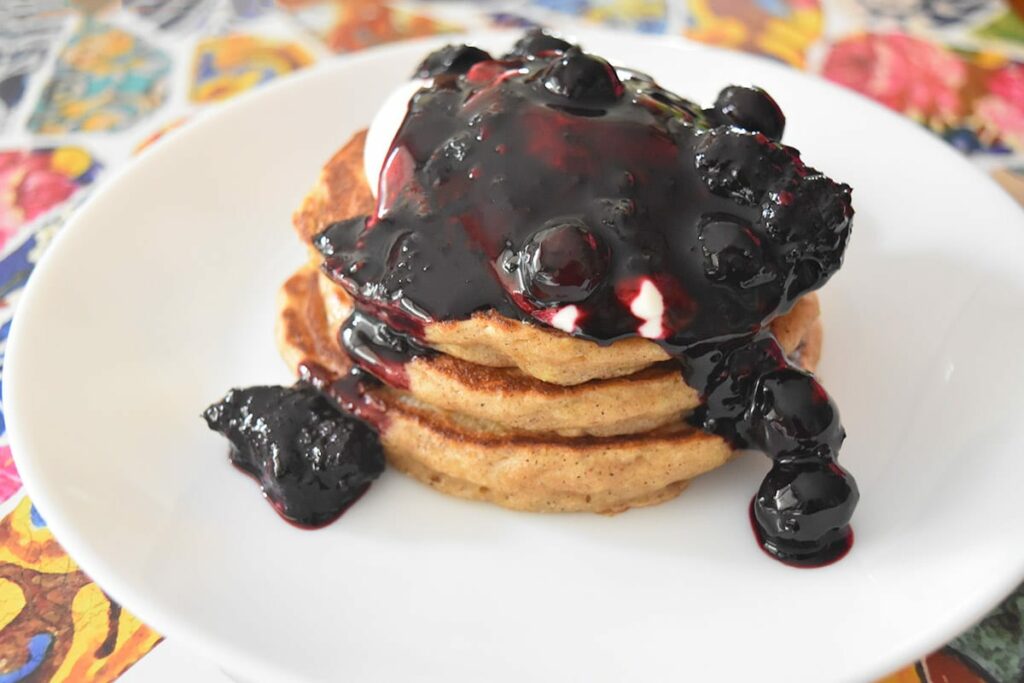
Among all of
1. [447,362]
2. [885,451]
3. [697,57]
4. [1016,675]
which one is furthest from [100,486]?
[697,57]

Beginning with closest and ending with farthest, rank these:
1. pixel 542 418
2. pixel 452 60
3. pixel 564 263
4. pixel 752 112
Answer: pixel 564 263, pixel 542 418, pixel 752 112, pixel 452 60

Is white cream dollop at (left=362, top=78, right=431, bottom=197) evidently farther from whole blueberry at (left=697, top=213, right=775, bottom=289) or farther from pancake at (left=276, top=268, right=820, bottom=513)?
whole blueberry at (left=697, top=213, right=775, bottom=289)

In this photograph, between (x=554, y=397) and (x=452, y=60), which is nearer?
(x=554, y=397)

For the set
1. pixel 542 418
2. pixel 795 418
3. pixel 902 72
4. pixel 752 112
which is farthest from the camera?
pixel 902 72

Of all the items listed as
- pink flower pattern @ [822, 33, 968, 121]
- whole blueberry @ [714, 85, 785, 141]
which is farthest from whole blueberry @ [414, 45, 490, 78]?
pink flower pattern @ [822, 33, 968, 121]

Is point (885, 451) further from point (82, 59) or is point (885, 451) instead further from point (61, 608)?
point (82, 59)

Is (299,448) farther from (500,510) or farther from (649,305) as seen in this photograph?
(649,305)

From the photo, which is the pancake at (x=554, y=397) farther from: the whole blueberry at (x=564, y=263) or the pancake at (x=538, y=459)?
the whole blueberry at (x=564, y=263)

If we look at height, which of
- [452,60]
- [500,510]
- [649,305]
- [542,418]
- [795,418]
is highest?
[452,60]

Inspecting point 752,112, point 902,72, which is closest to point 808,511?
point 752,112

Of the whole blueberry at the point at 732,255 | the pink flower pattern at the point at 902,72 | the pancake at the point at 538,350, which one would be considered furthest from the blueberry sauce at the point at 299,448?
the pink flower pattern at the point at 902,72
